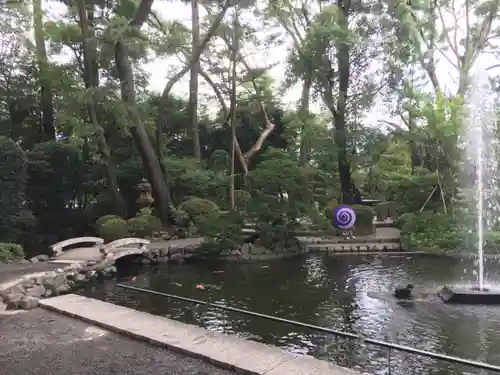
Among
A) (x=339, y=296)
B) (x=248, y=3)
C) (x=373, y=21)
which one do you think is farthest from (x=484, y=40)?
(x=339, y=296)

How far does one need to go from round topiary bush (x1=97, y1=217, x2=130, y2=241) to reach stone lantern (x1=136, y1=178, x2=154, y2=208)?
2417mm

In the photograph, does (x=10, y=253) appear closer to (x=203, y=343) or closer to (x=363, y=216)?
(x=203, y=343)

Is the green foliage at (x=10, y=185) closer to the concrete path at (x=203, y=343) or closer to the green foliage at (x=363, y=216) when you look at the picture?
the concrete path at (x=203, y=343)

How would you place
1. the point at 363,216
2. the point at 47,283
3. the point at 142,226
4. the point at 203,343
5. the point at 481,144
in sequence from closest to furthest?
the point at 203,343 < the point at 47,283 < the point at 481,144 < the point at 142,226 < the point at 363,216

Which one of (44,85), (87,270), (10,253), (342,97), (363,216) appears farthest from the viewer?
(44,85)

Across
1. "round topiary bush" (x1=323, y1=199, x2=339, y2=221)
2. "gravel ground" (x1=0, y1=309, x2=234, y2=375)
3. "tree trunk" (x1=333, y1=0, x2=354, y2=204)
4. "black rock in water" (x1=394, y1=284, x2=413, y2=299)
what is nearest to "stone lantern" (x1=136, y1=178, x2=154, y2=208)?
"round topiary bush" (x1=323, y1=199, x2=339, y2=221)

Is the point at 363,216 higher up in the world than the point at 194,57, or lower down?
lower down

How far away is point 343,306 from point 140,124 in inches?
401

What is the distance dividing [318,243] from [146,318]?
29.3ft

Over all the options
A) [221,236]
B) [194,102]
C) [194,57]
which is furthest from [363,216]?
[194,102]

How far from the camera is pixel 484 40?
19.5 m

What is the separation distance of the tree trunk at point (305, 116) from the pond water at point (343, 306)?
22.2ft

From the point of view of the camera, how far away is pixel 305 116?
17.4 meters

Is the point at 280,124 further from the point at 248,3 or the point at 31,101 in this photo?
the point at 31,101
